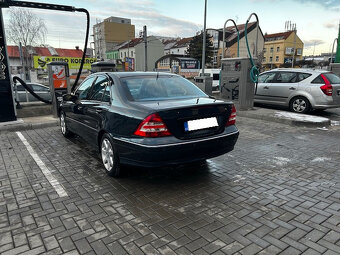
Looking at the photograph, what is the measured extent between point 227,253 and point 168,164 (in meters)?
1.27

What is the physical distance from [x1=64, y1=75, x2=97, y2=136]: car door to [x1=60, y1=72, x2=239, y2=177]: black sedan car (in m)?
0.21

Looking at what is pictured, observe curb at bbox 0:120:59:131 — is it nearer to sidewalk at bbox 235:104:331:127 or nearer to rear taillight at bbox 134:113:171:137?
rear taillight at bbox 134:113:171:137

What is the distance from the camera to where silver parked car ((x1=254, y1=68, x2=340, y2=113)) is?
8.53m

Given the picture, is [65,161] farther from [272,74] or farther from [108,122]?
[272,74]

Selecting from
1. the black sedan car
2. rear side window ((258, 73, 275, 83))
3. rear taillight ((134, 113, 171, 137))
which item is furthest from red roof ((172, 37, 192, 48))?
rear taillight ((134, 113, 171, 137))

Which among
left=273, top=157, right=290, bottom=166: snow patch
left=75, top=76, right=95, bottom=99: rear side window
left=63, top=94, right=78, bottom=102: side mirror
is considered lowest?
left=273, top=157, right=290, bottom=166: snow patch

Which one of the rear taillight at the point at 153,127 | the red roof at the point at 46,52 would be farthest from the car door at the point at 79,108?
the red roof at the point at 46,52

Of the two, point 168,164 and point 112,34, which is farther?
point 112,34

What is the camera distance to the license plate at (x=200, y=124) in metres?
3.36

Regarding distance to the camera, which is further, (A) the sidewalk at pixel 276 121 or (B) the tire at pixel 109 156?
(A) the sidewalk at pixel 276 121

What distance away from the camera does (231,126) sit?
3.95m

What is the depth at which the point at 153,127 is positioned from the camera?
10.5 ft

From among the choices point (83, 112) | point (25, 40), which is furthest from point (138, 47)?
point (83, 112)

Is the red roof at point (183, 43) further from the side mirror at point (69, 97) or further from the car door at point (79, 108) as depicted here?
the side mirror at point (69, 97)
